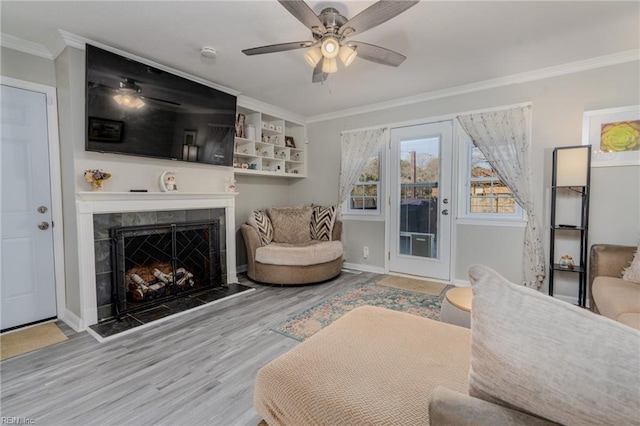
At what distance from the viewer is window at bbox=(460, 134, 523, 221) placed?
136 inches

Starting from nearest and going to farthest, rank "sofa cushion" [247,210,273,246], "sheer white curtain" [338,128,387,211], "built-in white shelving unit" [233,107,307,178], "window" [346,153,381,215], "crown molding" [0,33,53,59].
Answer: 1. "crown molding" [0,33,53,59]
2. "sofa cushion" [247,210,273,246]
3. "built-in white shelving unit" [233,107,307,178]
4. "sheer white curtain" [338,128,387,211]
5. "window" [346,153,381,215]

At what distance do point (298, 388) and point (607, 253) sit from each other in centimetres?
310

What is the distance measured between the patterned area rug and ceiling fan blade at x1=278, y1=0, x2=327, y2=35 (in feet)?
7.41

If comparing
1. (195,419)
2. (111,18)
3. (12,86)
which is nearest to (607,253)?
(195,419)

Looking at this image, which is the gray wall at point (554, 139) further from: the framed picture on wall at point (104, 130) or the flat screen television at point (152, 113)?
the framed picture on wall at point (104, 130)

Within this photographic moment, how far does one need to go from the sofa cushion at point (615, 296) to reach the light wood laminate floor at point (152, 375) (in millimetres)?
2301

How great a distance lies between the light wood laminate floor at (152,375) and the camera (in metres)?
1.57

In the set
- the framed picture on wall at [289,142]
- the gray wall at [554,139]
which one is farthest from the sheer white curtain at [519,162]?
the framed picture on wall at [289,142]

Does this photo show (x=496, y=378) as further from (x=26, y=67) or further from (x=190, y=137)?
(x=26, y=67)

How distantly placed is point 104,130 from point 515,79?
4247 millimetres

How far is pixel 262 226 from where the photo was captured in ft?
13.3

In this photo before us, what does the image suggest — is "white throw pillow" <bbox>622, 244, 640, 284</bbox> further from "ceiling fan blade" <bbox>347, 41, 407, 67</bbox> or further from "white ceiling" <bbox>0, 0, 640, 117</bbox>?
"ceiling fan blade" <bbox>347, 41, 407, 67</bbox>

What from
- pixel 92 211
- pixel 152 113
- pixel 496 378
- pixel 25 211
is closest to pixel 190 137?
pixel 152 113

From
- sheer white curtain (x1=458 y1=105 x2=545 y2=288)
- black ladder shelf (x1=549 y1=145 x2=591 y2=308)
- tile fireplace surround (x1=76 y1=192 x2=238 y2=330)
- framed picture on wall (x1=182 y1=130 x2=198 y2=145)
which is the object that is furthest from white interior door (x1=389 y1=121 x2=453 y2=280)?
tile fireplace surround (x1=76 y1=192 x2=238 y2=330)
